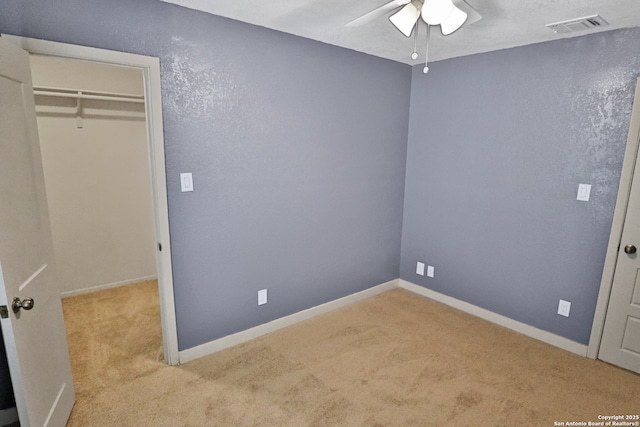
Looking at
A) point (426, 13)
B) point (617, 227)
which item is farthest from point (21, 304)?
point (617, 227)

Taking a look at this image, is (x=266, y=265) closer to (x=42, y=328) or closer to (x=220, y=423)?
(x=220, y=423)

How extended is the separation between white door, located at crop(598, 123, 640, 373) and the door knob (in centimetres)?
359

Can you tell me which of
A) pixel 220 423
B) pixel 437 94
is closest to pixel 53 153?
pixel 220 423

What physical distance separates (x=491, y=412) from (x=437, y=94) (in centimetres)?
272

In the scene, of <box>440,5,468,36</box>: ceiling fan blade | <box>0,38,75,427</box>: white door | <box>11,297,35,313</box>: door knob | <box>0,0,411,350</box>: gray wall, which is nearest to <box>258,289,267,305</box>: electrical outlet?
<box>0,0,411,350</box>: gray wall

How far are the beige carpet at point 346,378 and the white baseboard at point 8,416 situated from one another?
0.28 m

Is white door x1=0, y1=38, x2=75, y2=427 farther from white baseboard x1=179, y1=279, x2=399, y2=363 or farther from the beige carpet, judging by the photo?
white baseboard x1=179, y1=279, x2=399, y2=363

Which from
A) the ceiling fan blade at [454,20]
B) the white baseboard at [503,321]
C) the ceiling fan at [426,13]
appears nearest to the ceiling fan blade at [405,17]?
the ceiling fan at [426,13]

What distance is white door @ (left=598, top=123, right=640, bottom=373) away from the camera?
2445 mm

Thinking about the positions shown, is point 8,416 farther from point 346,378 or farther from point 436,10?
point 436,10

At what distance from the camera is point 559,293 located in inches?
113

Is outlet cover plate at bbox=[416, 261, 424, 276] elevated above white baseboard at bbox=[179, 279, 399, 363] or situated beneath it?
elevated above

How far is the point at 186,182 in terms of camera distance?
2.42 meters

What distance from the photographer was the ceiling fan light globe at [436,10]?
5.34 feet
